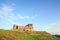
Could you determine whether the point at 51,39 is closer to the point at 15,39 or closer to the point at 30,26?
the point at 15,39

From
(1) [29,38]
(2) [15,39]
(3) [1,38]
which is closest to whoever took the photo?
(3) [1,38]

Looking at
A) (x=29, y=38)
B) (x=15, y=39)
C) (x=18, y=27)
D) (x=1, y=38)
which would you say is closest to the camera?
(x=1, y=38)

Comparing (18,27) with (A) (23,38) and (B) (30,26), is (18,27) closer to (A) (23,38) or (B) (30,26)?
(B) (30,26)

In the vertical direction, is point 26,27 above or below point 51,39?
above

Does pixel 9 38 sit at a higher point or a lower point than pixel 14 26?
lower

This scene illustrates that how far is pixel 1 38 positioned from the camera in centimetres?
4741

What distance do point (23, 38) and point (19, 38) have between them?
65.3 inches

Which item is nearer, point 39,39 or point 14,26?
point 39,39

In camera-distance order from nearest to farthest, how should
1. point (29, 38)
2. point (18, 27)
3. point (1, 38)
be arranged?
point (1, 38) → point (29, 38) → point (18, 27)

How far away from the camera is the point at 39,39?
55.4m

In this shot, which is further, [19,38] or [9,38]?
→ [19,38]

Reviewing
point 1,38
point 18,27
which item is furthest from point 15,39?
point 18,27

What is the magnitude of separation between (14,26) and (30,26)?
9724 millimetres

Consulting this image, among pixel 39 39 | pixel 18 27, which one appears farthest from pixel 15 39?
pixel 18 27
